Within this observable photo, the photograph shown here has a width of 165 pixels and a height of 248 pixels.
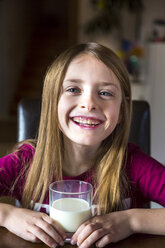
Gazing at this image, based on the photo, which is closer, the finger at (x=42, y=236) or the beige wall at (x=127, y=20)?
the finger at (x=42, y=236)

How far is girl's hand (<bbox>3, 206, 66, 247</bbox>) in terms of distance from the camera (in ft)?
2.77

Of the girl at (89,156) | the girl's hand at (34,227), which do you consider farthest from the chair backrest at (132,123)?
the girl's hand at (34,227)

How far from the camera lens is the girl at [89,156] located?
3.08 ft

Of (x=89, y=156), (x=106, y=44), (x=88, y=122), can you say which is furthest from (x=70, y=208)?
(x=106, y=44)

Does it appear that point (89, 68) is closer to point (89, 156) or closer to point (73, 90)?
point (73, 90)

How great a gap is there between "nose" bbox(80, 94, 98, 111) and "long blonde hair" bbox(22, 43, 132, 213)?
102 millimetres

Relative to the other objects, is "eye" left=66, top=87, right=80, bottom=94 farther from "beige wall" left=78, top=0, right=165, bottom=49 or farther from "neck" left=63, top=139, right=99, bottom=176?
"beige wall" left=78, top=0, right=165, bottom=49

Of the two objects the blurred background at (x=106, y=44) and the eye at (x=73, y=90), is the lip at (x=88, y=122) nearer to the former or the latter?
the eye at (x=73, y=90)

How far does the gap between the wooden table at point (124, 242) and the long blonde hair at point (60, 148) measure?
0.54ft

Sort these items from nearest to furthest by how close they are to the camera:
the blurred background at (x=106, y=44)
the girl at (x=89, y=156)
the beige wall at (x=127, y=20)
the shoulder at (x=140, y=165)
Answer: the girl at (x=89, y=156) → the shoulder at (x=140, y=165) → the blurred background at (x=106, y=44) → the beige wall at (x=127, y=20)

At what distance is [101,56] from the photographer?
1071mm

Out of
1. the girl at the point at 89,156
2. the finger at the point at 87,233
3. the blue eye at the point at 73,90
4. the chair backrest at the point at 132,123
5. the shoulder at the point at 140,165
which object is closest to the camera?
the finger at the point at 87,233

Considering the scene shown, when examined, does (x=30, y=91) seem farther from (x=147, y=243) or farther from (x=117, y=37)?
(x=147, y=243)

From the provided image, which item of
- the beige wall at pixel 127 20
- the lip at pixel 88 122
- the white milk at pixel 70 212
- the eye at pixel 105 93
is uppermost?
the beige wall at pixel 127 20
